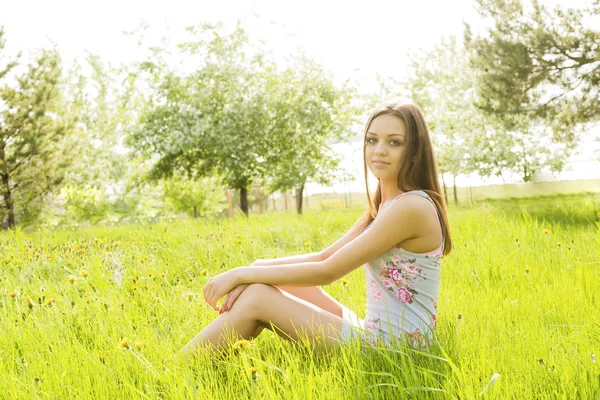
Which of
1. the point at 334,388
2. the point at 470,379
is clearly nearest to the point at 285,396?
the point at 334,388

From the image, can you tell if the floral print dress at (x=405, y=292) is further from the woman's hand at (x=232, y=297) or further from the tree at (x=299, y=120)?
the tree at (x=299, y=120)

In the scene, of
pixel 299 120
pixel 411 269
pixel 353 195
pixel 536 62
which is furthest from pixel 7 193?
pixel 353 195

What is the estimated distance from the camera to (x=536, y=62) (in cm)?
1016

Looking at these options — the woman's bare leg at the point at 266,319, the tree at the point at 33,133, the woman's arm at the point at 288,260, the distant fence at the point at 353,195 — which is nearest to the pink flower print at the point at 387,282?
the woman's bare leg at the point at 266,319

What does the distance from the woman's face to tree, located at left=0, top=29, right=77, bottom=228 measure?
43.8 feet

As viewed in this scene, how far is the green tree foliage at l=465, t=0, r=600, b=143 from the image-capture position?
9.86 meters

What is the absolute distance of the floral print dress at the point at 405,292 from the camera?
8.62 feet

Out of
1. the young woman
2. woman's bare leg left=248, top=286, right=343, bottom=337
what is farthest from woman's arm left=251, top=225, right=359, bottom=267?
the young woman

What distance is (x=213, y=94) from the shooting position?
551 inches

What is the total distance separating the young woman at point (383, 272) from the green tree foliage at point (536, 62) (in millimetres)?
8381

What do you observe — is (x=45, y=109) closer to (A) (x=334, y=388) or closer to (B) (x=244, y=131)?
(B) (x=244, y=131)

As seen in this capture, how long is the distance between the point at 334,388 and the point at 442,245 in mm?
952

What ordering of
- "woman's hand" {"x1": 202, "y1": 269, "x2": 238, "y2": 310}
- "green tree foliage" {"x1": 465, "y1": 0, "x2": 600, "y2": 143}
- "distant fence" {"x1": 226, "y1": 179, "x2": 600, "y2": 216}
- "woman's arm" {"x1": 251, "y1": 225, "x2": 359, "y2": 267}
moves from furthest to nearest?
"distant fence" {"x1": 226, "y1": 179, "x2": 600, "y2": 216} < "green tree foliage" {"x1": 465, "y1": 0, "x2": 600, "y2": 143} < "woman's arm" {"x1": 251, "y1": 225, "x2": 359, "y2": 267} < "woman's hand" {"x1": 202, "y1": 269, "x2": 238, "y2": 310}

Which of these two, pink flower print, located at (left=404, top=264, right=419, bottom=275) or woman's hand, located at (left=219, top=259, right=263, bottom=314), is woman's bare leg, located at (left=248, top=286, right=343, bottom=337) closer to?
woman's hand, located at (left=219, top=259, right=263, bottom=314)
